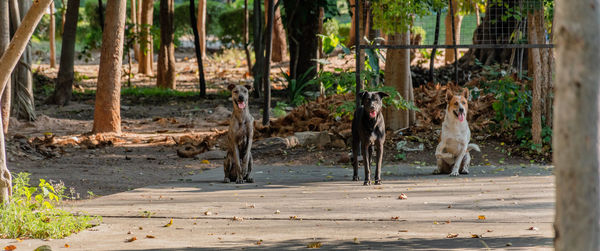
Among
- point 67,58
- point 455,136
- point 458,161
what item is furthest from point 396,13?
point 67,58

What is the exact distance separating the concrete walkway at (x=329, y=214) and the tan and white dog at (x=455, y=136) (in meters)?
0.28

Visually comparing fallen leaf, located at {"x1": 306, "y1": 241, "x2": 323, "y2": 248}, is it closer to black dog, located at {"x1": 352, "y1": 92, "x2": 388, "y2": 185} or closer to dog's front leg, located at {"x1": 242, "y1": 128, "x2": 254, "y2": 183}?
black dog, located at {"x1": 352, "y1": 92, "x2": 388, "y2": 185}

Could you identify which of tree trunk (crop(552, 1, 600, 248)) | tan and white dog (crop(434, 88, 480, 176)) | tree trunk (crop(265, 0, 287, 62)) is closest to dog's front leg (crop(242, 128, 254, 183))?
tan and white dog (crop(434, 88, 480, 176))

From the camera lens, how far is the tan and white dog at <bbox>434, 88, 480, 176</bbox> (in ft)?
32.3

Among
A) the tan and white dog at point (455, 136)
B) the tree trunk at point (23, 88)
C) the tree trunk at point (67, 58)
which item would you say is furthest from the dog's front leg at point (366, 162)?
the tree trunk at point (67, 58)

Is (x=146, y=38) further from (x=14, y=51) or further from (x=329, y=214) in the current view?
(x=329, y=214)

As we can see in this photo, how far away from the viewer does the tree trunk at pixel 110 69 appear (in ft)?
46.7

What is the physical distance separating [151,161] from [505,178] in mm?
5643

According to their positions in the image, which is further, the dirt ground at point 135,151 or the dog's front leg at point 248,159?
the dirt ground at point 135,151

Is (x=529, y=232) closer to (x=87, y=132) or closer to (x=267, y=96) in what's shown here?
(x=267, y=96)

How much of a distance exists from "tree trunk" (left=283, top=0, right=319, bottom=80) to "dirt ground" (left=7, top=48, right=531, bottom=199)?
1654mm

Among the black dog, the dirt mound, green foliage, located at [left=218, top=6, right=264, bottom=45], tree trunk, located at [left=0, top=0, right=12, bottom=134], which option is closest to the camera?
Answer: the black dog

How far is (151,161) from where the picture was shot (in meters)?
12.2

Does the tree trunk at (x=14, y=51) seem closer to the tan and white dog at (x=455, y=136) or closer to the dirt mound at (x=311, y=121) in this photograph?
the tan and white dog at (x=455, y=136)
